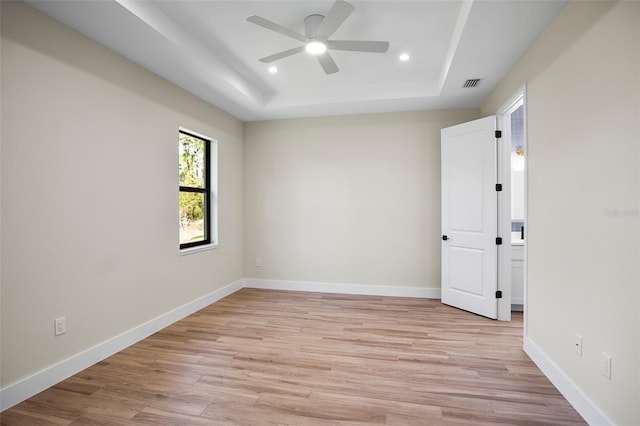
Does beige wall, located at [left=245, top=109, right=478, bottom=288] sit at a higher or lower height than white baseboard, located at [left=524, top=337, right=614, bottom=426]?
higher

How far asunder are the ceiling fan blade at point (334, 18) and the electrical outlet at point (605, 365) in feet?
8.31

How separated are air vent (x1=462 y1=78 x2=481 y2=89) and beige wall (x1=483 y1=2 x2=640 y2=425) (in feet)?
2.56

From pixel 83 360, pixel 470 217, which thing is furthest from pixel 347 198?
pixel 83 360

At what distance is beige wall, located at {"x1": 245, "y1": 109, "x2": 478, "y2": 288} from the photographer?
4.38 meters

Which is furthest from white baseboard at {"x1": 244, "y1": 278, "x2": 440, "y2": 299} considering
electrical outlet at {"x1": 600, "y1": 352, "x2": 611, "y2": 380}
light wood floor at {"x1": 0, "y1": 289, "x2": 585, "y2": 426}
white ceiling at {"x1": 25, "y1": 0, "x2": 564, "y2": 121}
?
electrical outlet at {"x1": 600, "y1": 352, "x2": 611, "y2": 380}

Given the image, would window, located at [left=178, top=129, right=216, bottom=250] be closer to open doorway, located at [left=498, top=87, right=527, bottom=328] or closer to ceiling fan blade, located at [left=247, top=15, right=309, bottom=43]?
ceiling fan blade, located at [left=247, top=15, right=309, bottom=43]

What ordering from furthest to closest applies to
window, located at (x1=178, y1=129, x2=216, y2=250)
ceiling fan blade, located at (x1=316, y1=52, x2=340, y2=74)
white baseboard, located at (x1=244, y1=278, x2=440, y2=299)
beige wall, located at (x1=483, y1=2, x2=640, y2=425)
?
white baseboard, located at (x1=244, y1=278, x2=440, y2=299) < window, located at (x1=178, y1=129, x2=216, y2=250) < ceiling fan blade, located at (x1=316, y1=52, x2=340, y2=74) < beige wall, located at (x1=483, y1=2, x2=640, y2=425)

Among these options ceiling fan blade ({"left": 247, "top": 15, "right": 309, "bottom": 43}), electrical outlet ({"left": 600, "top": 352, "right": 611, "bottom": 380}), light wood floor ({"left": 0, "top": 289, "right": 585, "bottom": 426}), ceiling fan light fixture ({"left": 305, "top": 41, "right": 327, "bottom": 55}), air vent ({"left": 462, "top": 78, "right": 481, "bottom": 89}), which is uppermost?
air vent ({"left": 462, "top": 78, "right": 481, "bottom": 89})

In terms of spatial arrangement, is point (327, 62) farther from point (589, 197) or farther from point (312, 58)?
point (589, 197)

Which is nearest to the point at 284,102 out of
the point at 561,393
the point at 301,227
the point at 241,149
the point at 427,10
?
the point at 241,149

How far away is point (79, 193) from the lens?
7.82 ft

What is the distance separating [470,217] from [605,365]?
219 cm

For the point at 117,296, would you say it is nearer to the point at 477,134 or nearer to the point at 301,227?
the point at 301,227

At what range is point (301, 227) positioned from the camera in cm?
477
